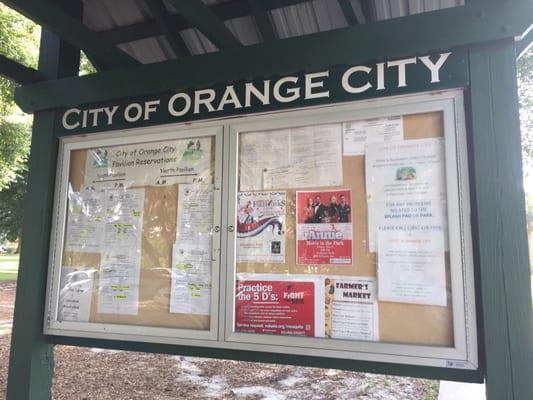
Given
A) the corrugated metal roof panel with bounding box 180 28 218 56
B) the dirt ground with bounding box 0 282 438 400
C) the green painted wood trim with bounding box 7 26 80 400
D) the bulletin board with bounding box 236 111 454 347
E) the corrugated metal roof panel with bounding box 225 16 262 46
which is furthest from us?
the dirt ground with bounding box 0 282 438 400

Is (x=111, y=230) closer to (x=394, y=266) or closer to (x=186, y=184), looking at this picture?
(x=186, y=184)

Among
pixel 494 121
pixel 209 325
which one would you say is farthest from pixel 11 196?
pixel 494 121

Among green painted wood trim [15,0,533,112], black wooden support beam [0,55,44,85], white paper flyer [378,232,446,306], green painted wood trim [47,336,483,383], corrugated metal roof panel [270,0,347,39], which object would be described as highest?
corrugated metal roof panel [270,0,347,39]

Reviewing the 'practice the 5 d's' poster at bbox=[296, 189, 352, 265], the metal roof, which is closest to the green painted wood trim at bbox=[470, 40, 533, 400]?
the 'practice the 5 d's' poster at bbox=[296, 189, 352, 265]

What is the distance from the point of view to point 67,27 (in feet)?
8.77

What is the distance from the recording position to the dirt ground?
15.3 feet

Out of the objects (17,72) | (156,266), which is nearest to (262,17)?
(17,72)

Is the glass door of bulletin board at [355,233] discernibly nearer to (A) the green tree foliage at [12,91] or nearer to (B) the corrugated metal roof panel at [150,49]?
(B) the corrugated metal roof panel at [150,49]

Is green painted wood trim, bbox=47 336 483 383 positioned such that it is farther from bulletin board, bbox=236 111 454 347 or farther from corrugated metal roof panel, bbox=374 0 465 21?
corrugated metal roof panel, bbox=374 0 465 21

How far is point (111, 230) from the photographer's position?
115 inches

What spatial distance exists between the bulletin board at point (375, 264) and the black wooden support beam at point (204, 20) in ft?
3.66

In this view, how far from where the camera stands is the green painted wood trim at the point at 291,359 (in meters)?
2.05

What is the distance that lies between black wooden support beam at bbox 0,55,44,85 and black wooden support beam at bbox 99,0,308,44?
1.97 feet

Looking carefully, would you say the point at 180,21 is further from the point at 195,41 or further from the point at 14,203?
the point at 14,203
